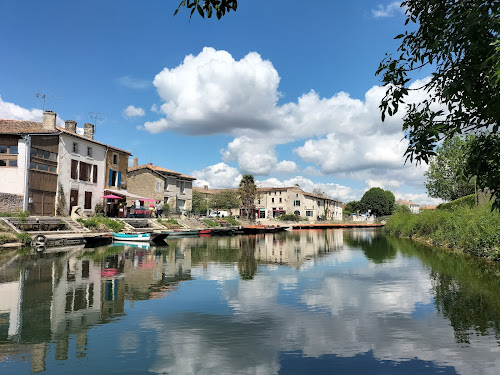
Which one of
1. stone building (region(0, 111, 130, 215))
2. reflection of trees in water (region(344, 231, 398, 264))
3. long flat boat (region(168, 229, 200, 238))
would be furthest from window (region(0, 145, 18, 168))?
reflection of trees in water (region(344, 231, 398, 264))

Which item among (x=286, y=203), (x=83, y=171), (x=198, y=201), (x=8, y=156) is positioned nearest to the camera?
(x=8, y=156)

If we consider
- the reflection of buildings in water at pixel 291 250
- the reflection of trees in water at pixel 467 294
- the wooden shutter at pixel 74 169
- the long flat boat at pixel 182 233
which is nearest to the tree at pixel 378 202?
the reflection of buildings in water at pixel 291 250

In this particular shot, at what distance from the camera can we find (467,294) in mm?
12336

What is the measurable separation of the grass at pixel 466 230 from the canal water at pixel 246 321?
316cm

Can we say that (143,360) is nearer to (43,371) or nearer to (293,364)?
(43,371)

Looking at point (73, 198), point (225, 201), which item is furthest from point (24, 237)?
point (225, 201)

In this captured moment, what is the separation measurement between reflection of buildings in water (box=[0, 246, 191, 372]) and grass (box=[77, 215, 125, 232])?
12.4m

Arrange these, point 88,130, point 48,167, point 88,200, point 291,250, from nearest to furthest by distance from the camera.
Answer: point 291,250
point 48,167
point 88,200
point 88,130

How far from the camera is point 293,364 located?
6699 mm

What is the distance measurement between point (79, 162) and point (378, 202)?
3726 inches

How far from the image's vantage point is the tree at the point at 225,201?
8488 cm

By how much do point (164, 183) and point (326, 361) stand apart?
52.5 meters

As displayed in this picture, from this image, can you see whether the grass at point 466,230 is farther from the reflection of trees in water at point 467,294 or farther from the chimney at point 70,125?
the chimney at point 70,125

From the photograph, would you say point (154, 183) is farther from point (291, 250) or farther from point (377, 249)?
point (377, 249)
